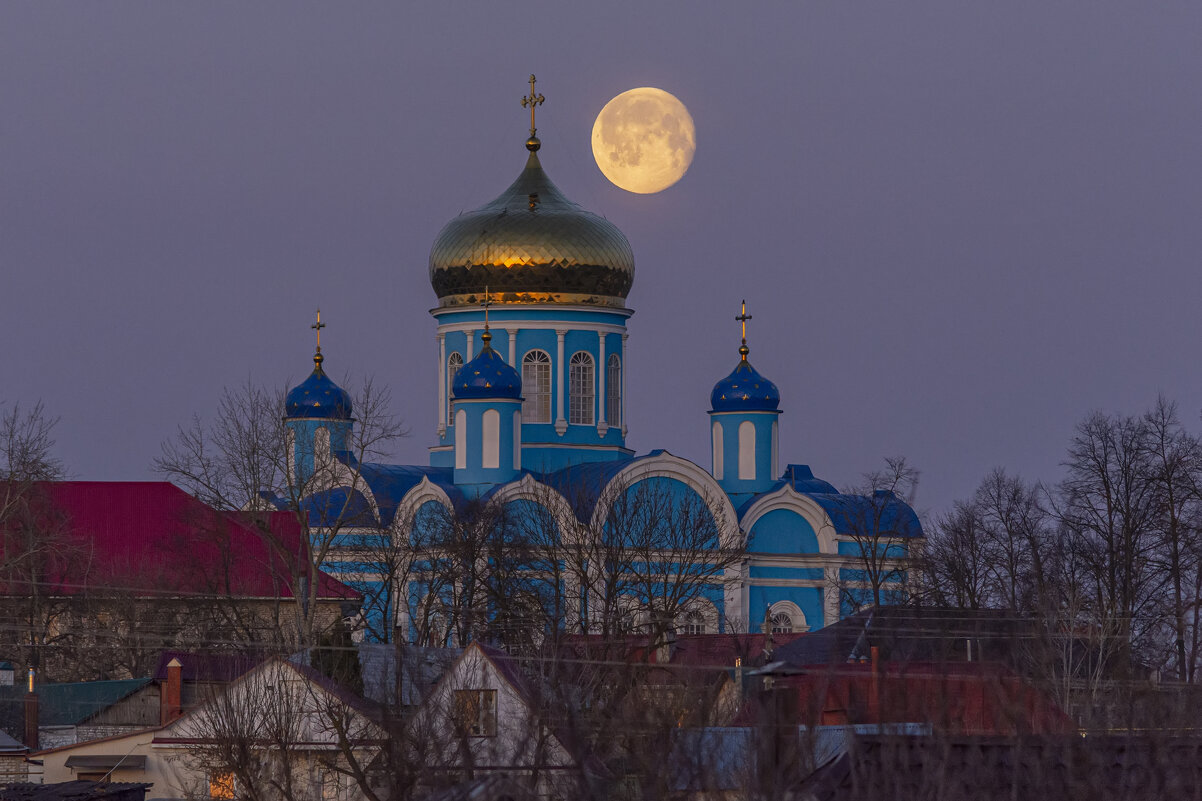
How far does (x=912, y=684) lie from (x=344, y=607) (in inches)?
1276

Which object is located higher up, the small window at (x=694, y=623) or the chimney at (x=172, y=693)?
the small window at (x=694, y=623)

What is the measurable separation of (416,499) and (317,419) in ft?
13.4

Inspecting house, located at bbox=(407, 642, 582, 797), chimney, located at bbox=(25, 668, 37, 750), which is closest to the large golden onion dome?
chimney, located at bbox=(25, 668, 37, 750)

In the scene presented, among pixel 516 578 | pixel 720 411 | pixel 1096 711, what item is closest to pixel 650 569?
pixel 516 578

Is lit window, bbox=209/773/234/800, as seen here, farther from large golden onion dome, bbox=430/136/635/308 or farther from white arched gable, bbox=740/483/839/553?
large golden onion dome, bbox=430/136/635/308

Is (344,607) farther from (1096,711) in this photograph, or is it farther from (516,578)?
(1096,711)

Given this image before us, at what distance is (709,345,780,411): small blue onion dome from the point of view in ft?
166

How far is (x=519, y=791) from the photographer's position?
10336 millimetres

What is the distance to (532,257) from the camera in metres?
51.7

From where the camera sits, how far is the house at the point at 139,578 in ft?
131

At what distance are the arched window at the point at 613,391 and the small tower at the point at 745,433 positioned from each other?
251 centimetres

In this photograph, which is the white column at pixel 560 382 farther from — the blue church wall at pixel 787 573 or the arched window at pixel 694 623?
the arched window at pixel 694 623

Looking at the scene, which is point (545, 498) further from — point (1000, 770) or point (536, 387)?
point (1000, 770)

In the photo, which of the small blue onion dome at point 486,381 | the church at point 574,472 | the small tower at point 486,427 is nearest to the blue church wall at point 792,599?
the church at point 574,472
